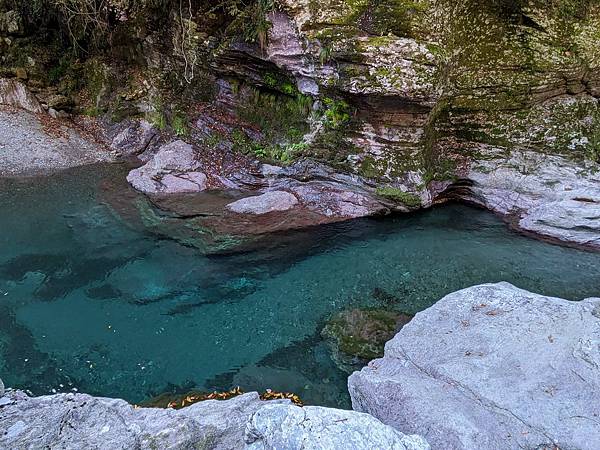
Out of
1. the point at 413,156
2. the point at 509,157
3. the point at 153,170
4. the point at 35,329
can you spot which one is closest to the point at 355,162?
the point at 413,156

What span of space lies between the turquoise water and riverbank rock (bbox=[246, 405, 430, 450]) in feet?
7.14

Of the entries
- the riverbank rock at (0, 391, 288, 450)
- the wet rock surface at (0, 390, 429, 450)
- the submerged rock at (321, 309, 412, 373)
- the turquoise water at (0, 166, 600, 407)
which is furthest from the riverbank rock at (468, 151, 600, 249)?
the riverbank rock at (0, 391, 288, 450)

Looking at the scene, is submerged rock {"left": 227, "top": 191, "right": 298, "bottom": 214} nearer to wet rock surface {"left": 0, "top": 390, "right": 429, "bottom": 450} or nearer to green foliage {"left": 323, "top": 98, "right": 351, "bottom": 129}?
green foliage {"left": 323, "top": 98, "right": 351, "bottom": 129}

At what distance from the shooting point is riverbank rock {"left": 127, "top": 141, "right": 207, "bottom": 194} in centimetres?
1032

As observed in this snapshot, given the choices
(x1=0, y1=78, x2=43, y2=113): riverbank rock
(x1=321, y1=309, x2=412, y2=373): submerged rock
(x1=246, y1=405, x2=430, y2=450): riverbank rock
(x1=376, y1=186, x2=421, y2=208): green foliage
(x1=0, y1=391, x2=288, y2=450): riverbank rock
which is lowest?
(x1=321, y1=309, x2=412, y2=373): submerged rock

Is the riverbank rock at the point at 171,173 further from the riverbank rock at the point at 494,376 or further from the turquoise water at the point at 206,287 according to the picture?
the riverbank rock at the point at 494,376

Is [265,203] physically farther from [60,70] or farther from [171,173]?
[60,70]

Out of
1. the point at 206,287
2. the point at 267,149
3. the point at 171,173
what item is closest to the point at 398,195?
the point at 267,149

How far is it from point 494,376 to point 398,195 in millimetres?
5463

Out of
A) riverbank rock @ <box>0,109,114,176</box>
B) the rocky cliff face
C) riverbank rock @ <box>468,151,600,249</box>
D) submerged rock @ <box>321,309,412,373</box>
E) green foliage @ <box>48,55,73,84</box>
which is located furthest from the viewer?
green foliage @ <box>48,55,73,84</box>

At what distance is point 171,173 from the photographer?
10727 mm

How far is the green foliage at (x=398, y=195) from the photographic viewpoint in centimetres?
984

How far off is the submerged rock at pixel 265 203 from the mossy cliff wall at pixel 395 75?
3.74 ft

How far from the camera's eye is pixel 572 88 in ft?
34.1
